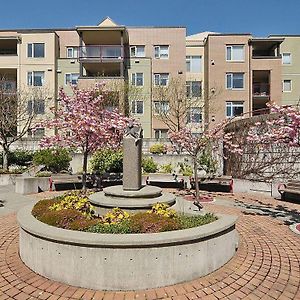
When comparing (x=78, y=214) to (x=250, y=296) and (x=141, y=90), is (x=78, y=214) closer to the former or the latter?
(x=250, y=296)

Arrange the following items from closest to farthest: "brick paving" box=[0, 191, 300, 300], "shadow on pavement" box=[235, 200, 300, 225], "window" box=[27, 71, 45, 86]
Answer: "brick paving" box=[0, 191, 300, 300] < "shadow on pavement" box=[235, 200, 300, 225] < "window" box=[27, 71, 45, 86]

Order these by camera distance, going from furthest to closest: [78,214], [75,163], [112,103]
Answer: [112,103]
[75,163]
[78,214]

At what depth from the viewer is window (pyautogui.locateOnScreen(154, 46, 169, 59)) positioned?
3145 centimetres

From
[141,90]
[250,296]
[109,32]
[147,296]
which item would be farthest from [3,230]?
[109,32]

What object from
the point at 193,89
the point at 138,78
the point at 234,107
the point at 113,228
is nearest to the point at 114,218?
the point at 113,228

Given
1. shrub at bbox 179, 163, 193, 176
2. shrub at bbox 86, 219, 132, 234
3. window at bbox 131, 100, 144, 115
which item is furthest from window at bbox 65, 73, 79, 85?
shrub at bbox 86, 219, 132, 234

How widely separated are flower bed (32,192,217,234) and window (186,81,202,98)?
24.0 m

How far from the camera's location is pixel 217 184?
13961mm

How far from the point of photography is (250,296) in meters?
4.27

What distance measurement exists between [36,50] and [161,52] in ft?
47.5

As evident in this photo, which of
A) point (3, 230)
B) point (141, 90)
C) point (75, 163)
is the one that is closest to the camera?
point (3, 230)

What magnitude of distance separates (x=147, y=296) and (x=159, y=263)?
1.77 ft

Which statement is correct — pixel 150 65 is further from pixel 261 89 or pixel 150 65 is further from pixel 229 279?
pixel 229 279

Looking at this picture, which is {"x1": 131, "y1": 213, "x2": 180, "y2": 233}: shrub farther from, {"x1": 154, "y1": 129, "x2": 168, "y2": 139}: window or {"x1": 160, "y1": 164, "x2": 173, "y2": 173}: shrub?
{"x1": 154, "y1": 129, "x2": 168, "y2": 139}: window
